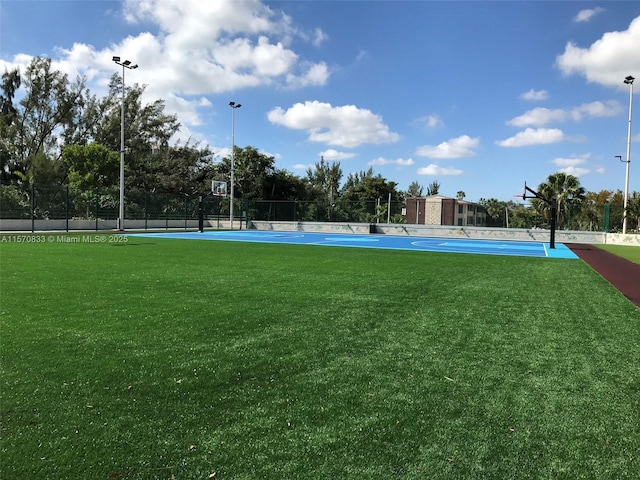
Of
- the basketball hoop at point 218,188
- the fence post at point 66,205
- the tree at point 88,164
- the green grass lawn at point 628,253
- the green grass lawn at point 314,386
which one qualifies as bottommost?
the green grass lawn at point 314,386

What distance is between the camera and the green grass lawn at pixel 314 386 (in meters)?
2.74

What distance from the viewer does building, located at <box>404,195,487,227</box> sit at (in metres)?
37.5

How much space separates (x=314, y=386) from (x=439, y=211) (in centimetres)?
3798

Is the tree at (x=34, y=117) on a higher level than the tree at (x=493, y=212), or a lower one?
higher

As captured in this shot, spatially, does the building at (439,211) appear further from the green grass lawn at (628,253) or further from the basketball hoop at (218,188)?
the basketball hoop at (218,188)

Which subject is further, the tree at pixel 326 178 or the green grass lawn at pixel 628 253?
the tree at pixel 326 178

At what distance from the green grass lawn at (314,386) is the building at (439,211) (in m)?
30.3

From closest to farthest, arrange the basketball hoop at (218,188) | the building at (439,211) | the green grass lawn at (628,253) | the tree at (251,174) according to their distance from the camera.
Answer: the green grass lawn at (628,253)
the building at (439,211)
the basketball hoop at (218,188)
the tree at (251,174)

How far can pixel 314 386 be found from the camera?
3.84 m

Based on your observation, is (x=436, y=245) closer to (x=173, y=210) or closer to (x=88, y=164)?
(x=173, y=210)

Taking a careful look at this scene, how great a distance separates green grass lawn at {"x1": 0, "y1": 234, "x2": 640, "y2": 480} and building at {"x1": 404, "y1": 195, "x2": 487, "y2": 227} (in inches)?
1192

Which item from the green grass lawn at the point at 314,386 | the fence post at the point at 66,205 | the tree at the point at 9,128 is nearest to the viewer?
the green grass lawn at the point at 314,386

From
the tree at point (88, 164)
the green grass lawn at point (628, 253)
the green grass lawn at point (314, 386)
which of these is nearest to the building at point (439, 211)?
the green grass lawn at point (628, 253)

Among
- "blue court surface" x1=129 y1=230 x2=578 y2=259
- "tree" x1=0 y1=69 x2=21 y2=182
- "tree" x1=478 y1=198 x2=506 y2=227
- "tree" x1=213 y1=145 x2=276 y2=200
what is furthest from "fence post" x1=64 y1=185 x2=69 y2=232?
"tree" x1=478 y1=198 x2=506 y2=227
